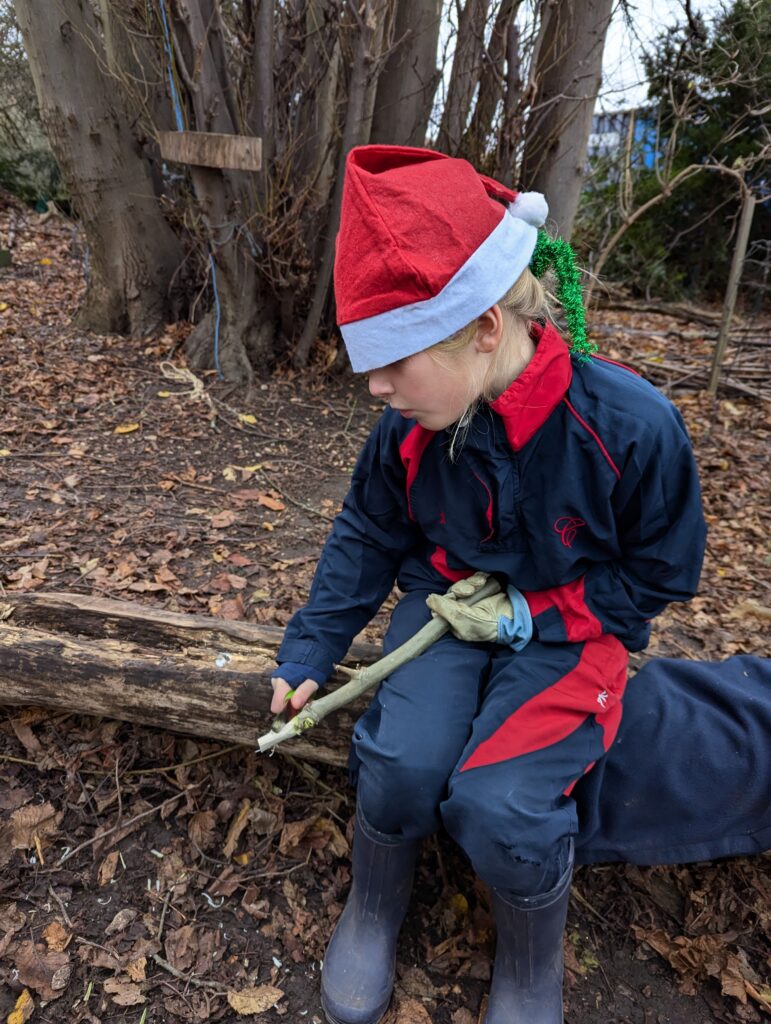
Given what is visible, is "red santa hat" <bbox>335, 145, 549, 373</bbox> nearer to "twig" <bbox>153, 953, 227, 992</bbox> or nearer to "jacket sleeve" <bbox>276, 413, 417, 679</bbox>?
"jacket sleeve" <bbox>276, 413, 417, 679</bbox>

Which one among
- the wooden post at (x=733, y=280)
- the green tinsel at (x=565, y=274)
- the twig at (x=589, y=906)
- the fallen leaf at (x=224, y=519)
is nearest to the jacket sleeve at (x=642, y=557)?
the green tinsel at (x=565, y=274)

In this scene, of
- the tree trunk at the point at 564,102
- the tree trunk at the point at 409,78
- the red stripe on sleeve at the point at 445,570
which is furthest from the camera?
the tree trunk at the point at 409,78

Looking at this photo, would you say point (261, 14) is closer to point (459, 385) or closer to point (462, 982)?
point (459, 385)

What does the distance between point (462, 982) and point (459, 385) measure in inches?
56.2

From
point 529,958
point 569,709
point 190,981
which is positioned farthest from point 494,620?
point 190,981

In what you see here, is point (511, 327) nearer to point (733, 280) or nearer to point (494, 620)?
point (494, 620)

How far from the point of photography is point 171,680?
194 cm

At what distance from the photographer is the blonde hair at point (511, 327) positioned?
1501 mm

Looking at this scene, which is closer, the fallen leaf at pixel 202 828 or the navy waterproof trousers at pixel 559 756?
the navy waterproof trousers at pixel 559 756

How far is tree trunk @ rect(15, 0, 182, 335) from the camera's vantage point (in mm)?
4527

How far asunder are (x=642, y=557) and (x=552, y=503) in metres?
0.25

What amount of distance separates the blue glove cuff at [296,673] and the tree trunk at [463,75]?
3681 mm

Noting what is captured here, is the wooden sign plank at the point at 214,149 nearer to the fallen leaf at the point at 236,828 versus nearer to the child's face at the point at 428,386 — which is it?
the child's face at the point at 428,386

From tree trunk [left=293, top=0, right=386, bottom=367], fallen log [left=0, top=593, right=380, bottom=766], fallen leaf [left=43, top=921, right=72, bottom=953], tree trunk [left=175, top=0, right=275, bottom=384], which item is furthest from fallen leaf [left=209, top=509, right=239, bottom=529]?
tree trunk [left=293, top=0, right=386, bottom=367]
